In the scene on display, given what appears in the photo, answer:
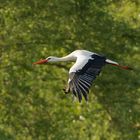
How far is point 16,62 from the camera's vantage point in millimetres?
16188

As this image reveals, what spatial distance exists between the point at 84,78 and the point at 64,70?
4.93 meters

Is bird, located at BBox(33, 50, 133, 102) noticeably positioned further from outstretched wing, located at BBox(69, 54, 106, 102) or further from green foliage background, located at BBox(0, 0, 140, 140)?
green foliage background, located at BBox(0, 0, 140, 140)

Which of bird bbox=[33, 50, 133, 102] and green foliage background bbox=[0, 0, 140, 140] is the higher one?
bird bbox=[33, 50, 133, 102]

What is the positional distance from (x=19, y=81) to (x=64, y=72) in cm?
95

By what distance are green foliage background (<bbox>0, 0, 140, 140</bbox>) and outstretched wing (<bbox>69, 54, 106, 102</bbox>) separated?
3439mm

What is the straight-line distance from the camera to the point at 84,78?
37.3ft

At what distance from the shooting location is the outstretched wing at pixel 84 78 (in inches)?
428

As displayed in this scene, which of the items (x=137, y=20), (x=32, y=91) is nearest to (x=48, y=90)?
(x=32, y=91)

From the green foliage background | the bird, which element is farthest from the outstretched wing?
the green foliage background

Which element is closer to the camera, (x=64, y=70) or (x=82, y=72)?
(x=82, y=72)

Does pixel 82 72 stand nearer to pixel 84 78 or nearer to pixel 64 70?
pixel 84 78

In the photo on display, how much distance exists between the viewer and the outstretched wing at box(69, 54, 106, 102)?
1087cm

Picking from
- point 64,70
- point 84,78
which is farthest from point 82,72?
point 64,70

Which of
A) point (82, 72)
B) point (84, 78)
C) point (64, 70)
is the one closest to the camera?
point (84, 78)
